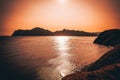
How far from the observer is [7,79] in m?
16.6

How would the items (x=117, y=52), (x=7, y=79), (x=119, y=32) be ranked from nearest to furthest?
(x=117, y=52) < (x=7, y=79) < (x=119, y=32)

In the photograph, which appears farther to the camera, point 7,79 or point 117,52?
point 7,79

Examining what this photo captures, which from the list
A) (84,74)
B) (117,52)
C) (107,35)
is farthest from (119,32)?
(84,74)

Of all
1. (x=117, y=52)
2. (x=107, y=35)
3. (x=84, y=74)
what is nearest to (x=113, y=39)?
(x=107, y=35)

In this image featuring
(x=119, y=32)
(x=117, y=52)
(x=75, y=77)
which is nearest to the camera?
(x=75, y=77)

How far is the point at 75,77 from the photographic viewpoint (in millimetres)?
10773

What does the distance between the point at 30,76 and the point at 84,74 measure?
29.6 ft

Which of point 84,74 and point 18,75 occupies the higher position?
point 84,74

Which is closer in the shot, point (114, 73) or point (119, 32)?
point (114, 73)

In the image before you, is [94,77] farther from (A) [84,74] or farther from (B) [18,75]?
(B) [18,75]

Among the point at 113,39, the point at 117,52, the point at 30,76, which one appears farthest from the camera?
the point at 113,39

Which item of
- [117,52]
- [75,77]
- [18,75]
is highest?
[117,52]

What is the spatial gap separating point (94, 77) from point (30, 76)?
9.92 m

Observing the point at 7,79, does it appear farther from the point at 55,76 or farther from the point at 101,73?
the point at 101,73
